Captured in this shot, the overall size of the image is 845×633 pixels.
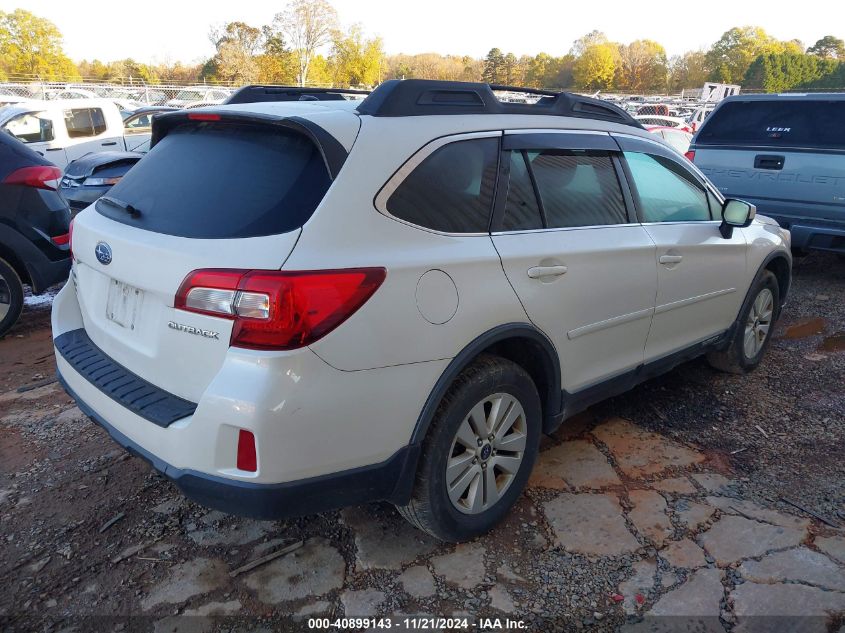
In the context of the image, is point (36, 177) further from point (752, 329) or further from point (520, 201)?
point (752, 329)

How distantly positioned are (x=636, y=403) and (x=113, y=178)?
6014mm

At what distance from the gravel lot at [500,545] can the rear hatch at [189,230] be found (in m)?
0.79

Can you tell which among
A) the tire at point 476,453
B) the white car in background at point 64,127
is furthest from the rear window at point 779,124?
the white car in background at point 64,127

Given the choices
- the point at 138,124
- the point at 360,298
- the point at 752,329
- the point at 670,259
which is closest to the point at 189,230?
the point at 360,298

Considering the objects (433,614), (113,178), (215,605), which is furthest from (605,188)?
(113,178)

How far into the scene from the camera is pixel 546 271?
8.95 feet

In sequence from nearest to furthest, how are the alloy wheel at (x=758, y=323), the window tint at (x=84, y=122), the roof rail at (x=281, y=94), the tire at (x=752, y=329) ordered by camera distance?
the roof rail at (x=281, y=94)
the tire at (x=752, y=329)
the alloy wheel at (x=758, y=323)
the window tint at (x=84, y=122)

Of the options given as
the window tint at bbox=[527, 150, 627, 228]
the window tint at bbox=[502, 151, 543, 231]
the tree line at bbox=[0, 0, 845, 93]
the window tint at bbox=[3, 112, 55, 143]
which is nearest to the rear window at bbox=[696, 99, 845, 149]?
the window tint at bbox=[527, 150, 627, 228]

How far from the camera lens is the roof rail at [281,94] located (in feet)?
10.5

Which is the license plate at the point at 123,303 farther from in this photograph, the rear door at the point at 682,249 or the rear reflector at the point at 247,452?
the rear door at the point at 682,249

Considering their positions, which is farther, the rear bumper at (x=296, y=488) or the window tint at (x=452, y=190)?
the window tint at (x=452, y=190)

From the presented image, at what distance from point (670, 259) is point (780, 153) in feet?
14.4

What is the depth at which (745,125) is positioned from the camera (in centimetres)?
726

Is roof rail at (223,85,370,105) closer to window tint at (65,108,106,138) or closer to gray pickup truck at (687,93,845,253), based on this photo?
gray pickup truck at (687,93,845,253)
